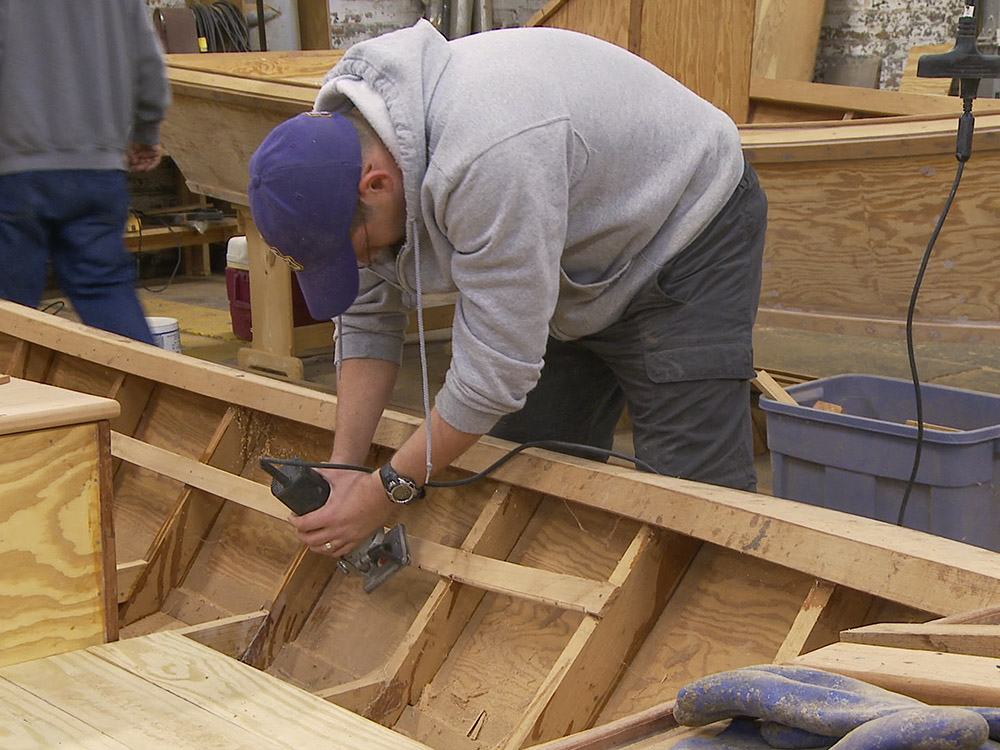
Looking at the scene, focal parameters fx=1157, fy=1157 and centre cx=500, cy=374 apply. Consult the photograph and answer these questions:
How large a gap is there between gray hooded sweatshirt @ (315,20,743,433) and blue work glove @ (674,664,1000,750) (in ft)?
2.89

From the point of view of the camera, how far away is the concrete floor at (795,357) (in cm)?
549

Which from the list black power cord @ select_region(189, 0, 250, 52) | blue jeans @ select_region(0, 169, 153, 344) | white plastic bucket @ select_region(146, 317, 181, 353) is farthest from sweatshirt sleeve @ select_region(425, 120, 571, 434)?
black power cord @ select_region(189, 0, 250, 52)

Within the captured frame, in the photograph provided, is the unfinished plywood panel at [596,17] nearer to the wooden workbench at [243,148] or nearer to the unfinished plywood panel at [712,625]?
the wooden workbench at [243,148]

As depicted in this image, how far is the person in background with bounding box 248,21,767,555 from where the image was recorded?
186cm

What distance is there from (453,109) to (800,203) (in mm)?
2232

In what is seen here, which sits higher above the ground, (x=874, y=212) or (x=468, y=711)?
(x=874, y=212)

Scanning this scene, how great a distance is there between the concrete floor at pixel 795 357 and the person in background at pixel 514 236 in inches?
93.5

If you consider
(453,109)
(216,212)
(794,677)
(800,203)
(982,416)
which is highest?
(453,109)

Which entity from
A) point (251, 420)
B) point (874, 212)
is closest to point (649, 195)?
point (251, 420)

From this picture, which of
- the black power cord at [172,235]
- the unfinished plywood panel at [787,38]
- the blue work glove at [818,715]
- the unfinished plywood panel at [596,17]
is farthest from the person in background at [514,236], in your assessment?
the black power cord at [172,235]

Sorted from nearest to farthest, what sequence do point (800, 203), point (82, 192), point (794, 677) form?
point (794, 677)
point (82, 192)
point (800, 203)

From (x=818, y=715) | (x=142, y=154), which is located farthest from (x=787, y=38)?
(x=818, y=715)

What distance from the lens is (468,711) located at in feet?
7.63

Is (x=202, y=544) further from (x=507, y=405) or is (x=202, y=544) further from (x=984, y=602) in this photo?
(x=984, y=602)
